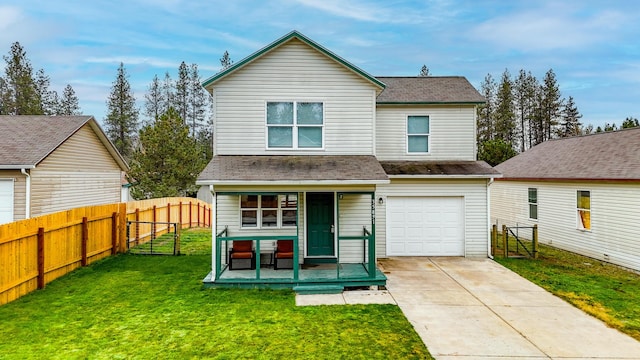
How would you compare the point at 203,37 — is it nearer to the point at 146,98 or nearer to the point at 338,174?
the point at 146,98

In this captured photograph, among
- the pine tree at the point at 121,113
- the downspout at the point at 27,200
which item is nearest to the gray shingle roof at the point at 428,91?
the downspout at the point at 27,200

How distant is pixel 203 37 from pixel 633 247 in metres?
36.5

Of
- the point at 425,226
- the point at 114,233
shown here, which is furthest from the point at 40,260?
the point at 425,226

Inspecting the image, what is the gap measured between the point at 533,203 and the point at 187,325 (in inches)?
645

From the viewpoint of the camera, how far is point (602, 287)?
31.3ft

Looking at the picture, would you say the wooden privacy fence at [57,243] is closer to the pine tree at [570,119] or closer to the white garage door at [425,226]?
the white garage door at [425,226]

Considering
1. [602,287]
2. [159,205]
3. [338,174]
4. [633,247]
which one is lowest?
[602,287]

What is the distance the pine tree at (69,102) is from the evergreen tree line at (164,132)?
6.95 metres

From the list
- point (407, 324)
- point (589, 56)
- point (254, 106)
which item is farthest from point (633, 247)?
point (589, 56)

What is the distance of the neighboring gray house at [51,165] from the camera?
12.8 metres

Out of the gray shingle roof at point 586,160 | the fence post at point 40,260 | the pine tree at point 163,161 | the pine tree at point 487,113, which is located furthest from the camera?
the pine tree at point 487,113

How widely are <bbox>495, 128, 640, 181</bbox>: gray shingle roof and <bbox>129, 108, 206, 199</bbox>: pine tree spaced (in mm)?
21401

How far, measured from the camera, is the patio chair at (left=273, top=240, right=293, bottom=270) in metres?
10.0

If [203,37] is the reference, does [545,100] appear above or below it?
below
